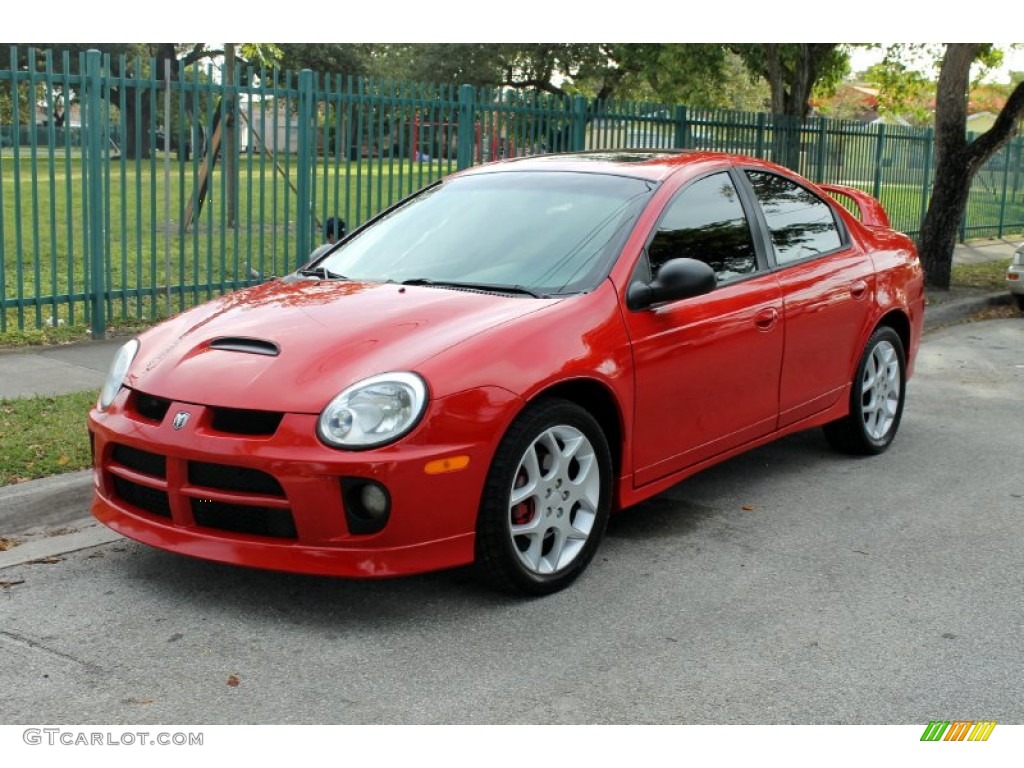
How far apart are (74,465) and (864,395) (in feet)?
13.5

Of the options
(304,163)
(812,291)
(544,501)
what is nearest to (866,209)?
(812,291)

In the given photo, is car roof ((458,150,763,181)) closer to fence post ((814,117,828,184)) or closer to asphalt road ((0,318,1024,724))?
asphalt road ((0,318,1024,724))

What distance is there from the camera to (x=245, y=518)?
418 centimetres

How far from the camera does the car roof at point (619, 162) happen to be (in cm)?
560

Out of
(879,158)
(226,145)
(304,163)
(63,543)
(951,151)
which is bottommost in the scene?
(63,543)

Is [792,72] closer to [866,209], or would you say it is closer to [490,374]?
[866,209]

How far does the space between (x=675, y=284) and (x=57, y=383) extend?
14.4 ft

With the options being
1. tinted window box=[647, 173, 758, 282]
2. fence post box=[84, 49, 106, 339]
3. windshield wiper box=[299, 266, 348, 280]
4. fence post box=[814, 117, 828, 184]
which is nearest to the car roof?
tinted window box=[647, 173, 758, 282]

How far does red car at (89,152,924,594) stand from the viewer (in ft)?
13.5

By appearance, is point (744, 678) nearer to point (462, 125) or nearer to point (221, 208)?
point (221, 208)

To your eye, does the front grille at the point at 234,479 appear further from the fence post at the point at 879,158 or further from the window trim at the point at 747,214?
the fence post at the point at 879,158

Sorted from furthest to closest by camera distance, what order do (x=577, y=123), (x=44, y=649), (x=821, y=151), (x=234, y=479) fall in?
(x=821, y=151), (x=577, y=123), (x=234, y=479), (x=44, y=649)

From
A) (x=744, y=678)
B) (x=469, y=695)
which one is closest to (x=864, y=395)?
(x=744, y=678)

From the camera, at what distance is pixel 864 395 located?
6770 mm
